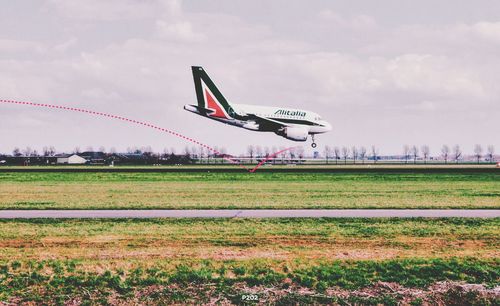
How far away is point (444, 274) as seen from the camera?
39.9ft

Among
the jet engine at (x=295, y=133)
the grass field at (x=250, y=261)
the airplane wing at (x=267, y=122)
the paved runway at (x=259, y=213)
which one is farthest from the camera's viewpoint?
the jet engine at (x=295, y=133)

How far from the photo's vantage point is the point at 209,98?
2714 cm

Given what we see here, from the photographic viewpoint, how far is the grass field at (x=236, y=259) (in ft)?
36.5

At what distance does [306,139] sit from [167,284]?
16.2 metres

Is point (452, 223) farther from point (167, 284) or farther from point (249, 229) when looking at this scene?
point (167, 284)

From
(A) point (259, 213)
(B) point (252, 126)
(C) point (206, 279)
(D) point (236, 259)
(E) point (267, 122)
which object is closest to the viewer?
(C) point (206, 279)

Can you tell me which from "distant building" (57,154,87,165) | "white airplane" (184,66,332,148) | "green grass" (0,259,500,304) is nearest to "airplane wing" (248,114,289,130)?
"white airplane" (184,66,332,148)

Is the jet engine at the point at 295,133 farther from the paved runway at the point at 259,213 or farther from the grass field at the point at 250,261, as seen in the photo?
the grass field at the point at 250,261

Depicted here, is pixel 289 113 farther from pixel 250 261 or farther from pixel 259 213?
pixel 250 261

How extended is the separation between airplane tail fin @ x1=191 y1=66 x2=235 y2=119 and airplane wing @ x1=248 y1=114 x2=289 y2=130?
3.53 feet

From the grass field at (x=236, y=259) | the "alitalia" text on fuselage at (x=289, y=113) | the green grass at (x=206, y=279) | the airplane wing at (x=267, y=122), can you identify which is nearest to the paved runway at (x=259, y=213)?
the grass field at (x=236, y=259)

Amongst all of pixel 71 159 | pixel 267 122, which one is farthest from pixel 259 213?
pixel 71 159

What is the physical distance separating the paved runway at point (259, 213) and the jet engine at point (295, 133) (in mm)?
4366

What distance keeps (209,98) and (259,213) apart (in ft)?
25.8
